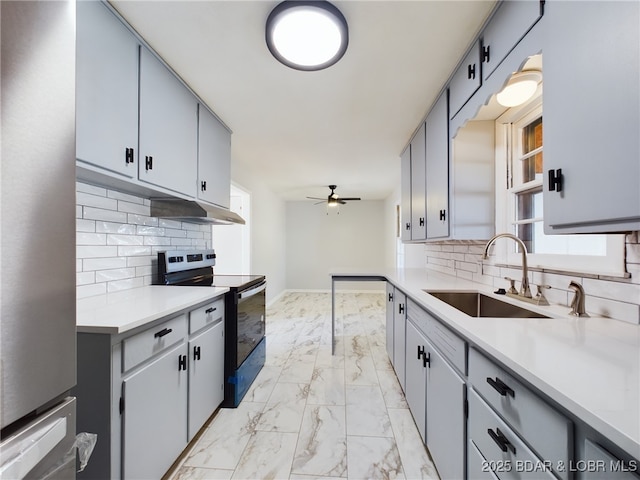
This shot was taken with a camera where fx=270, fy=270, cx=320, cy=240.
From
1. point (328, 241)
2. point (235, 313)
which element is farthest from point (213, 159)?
point (328, 241)

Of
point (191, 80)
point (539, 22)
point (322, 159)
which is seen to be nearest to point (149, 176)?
point (191, 80)

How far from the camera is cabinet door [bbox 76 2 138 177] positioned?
3.95 ft

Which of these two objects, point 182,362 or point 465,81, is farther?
point 465,81

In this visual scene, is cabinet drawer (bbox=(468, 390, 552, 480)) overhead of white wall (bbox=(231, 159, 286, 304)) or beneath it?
beneath

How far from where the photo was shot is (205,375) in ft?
5.73

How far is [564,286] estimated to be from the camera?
1.39 metres

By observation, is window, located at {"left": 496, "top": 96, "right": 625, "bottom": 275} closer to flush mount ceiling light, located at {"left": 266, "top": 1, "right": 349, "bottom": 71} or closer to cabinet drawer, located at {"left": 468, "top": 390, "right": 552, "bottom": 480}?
cabinet drawer, located at {"left": 468, "top": 390, "right": 552, "bottom": 480}

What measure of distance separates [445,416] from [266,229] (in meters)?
4.55

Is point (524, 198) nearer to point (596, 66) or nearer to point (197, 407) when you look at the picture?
point (596, 66)

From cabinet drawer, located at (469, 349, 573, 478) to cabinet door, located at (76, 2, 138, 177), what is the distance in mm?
1851

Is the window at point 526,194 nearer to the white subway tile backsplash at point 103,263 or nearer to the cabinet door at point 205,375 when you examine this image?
the cabinet door at point 205,375

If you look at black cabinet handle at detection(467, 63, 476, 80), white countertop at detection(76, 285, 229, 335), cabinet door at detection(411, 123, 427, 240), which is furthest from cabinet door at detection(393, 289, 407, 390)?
black cabinet handle at detection(467, 63, 476, 80)

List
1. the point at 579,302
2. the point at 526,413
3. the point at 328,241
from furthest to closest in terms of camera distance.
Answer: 1. the point at 328,241
2. the point at 579,302
3. the point at 526,413

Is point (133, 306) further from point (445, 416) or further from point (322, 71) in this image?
point (322, 71)
